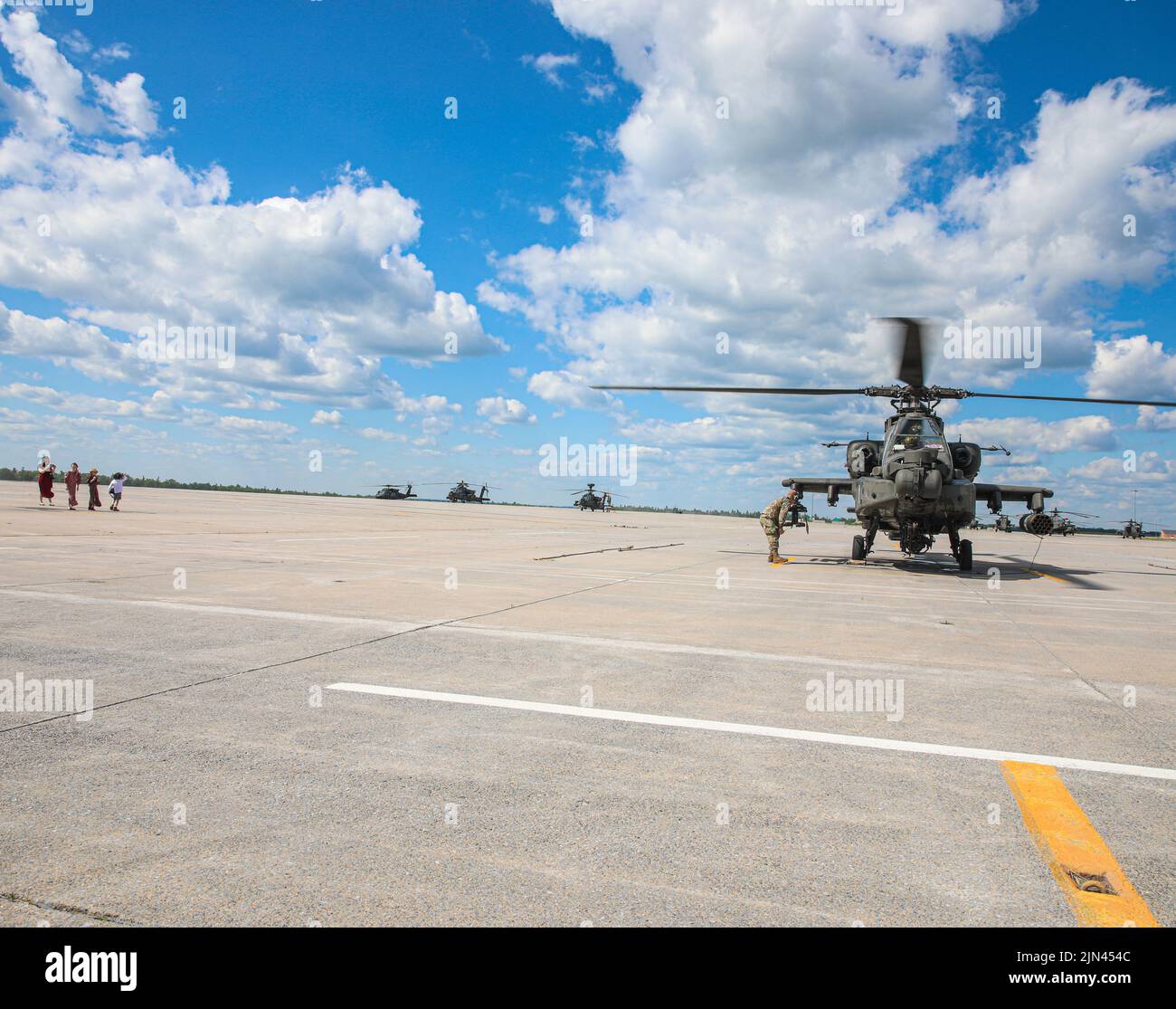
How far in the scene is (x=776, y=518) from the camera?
2012cm

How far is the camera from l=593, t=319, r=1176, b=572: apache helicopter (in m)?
16.6

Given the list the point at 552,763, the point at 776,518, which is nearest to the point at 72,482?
the point at 776,518

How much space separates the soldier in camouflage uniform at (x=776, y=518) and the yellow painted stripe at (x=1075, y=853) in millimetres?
16152

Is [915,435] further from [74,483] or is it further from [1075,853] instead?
[74,483]

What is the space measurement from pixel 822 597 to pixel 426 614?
264 inches

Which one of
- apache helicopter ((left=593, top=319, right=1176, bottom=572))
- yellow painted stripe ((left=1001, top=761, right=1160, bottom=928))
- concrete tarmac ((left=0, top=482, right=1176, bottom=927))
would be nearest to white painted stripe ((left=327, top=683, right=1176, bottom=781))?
concrete tarmac ((left=0, top=482, right=1176, bottom=927))

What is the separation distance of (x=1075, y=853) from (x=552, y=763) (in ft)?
8.02
